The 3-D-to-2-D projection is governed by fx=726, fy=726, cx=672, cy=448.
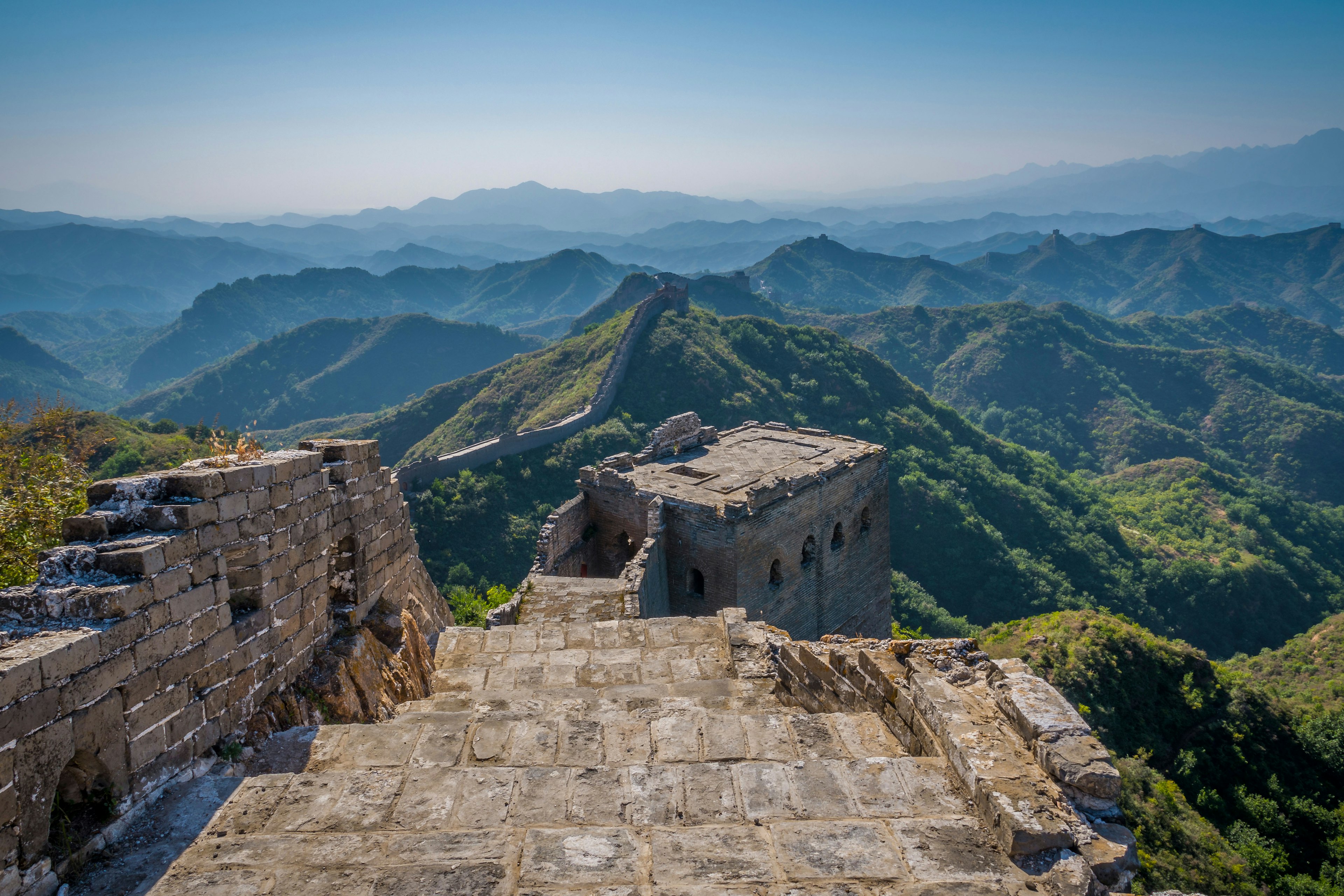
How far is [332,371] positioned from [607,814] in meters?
101

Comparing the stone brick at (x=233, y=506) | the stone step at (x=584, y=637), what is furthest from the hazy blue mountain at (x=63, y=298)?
the stone brick at (x=233, y=506)

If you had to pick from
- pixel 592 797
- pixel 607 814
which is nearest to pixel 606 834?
pixel 607 814

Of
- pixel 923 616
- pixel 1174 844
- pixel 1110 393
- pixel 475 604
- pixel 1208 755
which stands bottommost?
pixel 923 616

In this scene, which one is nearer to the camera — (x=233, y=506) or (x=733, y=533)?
(x=233, y=506)

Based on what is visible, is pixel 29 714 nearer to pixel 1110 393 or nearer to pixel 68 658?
pixel 68 658

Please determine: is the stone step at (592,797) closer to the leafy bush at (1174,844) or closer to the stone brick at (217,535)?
the stone brick at (217,535)

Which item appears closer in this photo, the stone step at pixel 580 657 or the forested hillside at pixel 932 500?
the stone step at pixel 580 657

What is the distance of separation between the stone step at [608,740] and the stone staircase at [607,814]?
0.04ft

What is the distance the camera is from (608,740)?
4.58 m

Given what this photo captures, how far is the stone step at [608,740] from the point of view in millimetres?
4359

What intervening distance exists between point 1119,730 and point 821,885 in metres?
16.2

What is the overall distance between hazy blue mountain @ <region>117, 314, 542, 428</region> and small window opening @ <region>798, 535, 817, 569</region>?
82143 millimetres

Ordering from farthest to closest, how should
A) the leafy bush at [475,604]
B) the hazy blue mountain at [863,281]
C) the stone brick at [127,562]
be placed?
1. the hazy blue mountain at [863,281]
2. the leafy bush at [475,604]
3. the stone brick at [127,562]

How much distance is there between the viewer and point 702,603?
1437 cm
